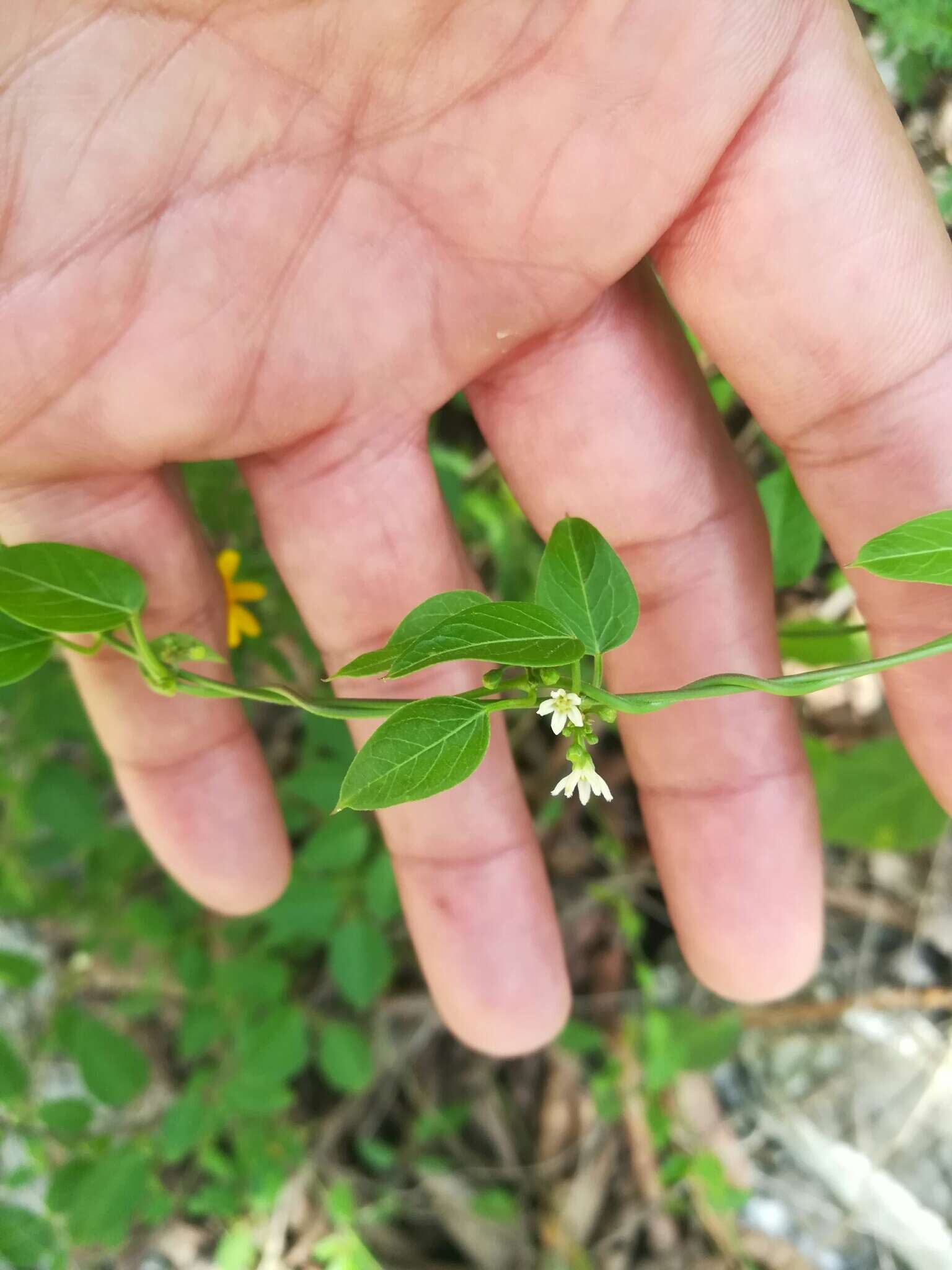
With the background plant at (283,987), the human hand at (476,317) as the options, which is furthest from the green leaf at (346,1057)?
the human hand at (476,317)

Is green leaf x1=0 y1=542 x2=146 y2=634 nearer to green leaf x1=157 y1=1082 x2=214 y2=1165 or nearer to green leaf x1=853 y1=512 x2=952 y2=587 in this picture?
green leaf x1=853 y1=512 x2=952 y2=587

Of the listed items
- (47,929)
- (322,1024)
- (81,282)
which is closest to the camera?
(81,282)

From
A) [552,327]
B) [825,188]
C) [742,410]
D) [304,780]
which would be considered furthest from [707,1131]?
[825,188]

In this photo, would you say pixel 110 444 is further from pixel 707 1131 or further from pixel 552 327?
pixel 707 1131

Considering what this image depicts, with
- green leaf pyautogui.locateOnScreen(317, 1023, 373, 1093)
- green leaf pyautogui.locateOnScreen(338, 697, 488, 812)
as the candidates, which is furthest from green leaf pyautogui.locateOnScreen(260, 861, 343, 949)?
green leaf pyautogui.locateOnScreen(338, 697, 488, 812)

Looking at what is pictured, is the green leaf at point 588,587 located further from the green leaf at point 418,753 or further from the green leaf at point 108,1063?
the green leaf at point 108,1063
